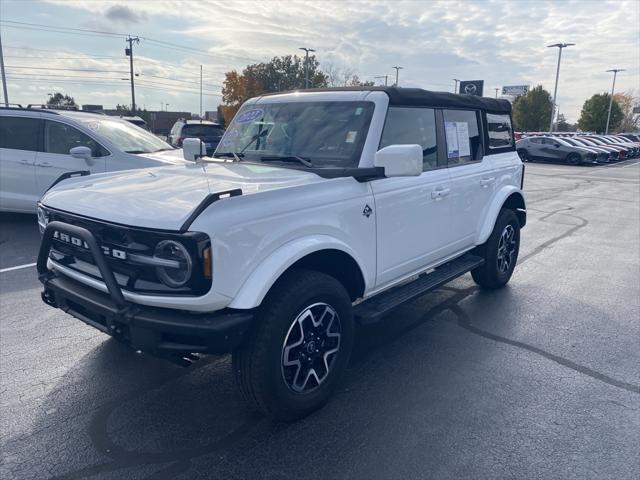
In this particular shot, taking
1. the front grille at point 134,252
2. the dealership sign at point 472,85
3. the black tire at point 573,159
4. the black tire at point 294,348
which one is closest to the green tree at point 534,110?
the black tire at point 573,159

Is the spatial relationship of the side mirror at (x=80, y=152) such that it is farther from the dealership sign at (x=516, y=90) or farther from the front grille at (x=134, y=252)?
the dealership sign at (x=516, y=90)

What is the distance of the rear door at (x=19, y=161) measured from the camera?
7988 mm

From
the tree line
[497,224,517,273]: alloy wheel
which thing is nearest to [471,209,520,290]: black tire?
[497,224,517,273]: alloy wheel

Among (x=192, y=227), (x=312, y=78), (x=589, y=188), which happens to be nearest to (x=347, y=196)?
(x=192, y=227)

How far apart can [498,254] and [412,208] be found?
6.97 feet

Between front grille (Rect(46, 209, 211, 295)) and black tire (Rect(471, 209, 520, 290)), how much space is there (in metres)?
3.73

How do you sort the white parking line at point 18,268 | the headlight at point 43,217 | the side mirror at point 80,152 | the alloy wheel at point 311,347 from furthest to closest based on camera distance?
the side mirror at point 80,152, the white parking line at point 18,268, the headlight at point 43,217, the alloy wheel at point 311,347

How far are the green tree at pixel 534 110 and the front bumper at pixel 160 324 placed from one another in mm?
67592

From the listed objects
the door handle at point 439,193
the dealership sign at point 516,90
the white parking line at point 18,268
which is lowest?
the white parking line at point 18,268

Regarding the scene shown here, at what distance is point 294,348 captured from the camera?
300 centimetres

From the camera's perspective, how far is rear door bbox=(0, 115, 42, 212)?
314 inches

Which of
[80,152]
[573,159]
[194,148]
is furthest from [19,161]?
[573,159]

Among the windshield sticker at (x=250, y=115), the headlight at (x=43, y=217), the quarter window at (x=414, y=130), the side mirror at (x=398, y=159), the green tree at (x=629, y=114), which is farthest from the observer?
the green tree at (x=629, y=114)

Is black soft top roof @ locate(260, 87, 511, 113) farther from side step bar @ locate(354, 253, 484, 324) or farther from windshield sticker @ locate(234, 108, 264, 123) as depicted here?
side step bar @ locate(354, 253, 484, 324)
